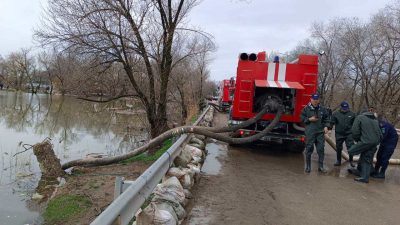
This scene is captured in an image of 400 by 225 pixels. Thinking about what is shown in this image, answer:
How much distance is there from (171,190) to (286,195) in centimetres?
229

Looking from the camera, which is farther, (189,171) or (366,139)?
(366,139)

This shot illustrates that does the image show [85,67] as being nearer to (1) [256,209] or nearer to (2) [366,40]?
(1) [256,209]

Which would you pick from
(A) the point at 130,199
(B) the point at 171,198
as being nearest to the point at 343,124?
(B) the point at 171,198

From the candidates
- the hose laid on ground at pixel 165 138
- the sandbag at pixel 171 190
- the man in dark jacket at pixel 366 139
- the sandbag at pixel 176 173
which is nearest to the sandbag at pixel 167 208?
the sandbag at pixel 171 190

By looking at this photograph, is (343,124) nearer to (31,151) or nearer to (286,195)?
(286,195)

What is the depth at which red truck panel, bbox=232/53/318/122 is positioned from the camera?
809cm

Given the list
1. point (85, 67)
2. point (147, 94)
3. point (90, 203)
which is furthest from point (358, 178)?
point (85, 67)

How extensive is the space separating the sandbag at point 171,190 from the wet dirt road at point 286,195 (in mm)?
327

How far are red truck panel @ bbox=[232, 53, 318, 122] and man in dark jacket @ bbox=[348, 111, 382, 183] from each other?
2023mm

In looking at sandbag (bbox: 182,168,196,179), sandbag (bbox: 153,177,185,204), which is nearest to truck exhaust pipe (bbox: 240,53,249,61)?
sandbag (bbox: 182,168,196,179)

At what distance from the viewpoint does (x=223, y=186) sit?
17.4 ft

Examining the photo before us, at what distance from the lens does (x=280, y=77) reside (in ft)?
26.9

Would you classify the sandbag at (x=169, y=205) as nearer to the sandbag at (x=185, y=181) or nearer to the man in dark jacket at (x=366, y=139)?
the sandbag at (x=185, y=181)

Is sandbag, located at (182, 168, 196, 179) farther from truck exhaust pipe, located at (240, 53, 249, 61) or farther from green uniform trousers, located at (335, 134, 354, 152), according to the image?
green uniform trousers, located at (335, 134, 354, 152)
